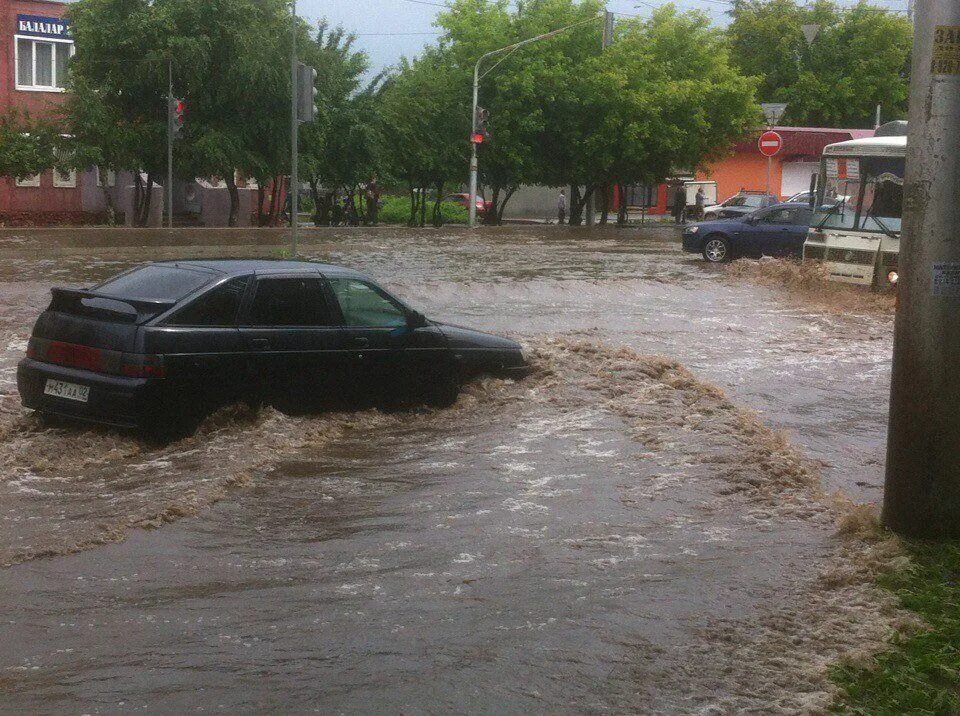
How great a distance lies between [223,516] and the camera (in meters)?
7.59

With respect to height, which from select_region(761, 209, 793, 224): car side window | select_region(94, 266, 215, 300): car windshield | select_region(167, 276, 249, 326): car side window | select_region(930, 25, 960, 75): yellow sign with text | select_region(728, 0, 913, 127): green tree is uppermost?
select_region(728, 0, 913, 127): green tree

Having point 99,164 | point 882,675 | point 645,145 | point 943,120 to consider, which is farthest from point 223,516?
point 645,145

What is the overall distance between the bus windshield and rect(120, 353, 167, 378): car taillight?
52.2 feet

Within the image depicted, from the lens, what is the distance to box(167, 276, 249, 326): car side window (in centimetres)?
880

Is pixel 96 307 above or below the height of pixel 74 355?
above

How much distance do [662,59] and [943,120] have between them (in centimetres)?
4957

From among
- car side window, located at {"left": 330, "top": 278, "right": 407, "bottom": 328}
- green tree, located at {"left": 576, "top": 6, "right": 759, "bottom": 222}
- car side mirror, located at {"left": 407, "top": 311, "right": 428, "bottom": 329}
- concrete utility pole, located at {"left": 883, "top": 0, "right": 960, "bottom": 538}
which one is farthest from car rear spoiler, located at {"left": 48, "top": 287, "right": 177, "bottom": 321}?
green tree, located at {"left": 576, "top": 6, "right": 759, "bottom": 222}

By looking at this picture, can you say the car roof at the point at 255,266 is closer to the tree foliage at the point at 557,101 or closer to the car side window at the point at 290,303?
the car side window at the point at 290,303

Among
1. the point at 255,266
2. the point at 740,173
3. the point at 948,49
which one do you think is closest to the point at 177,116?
the point at 255,266

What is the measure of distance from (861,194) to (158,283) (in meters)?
16.0

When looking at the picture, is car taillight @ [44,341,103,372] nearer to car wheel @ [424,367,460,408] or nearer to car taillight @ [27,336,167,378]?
car taillight @ [27,336,167,378]

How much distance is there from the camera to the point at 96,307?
8812mm

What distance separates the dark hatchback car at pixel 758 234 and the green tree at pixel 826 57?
40.1m

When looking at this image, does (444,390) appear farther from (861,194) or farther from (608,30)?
(608,30)
